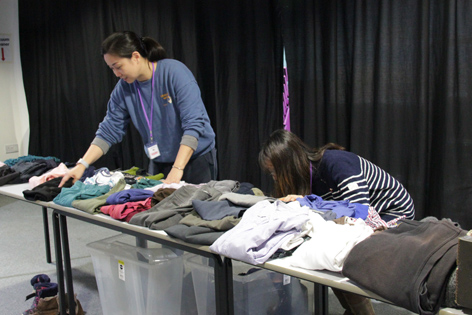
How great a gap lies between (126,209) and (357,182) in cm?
95

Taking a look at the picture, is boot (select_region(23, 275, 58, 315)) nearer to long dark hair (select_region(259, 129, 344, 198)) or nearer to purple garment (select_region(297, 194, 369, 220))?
long dark hair (select_region(259, 129, 344, 198))

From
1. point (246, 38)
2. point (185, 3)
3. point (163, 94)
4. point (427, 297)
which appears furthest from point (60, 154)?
point (427, 297)

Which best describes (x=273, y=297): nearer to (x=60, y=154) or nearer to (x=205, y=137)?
(x=205, y=137)

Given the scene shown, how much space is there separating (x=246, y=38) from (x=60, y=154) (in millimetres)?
2878

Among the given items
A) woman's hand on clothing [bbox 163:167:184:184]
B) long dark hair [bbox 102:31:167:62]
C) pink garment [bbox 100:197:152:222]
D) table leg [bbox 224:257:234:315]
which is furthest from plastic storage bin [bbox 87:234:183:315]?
long dark hair [bbox 102:31:167:62]

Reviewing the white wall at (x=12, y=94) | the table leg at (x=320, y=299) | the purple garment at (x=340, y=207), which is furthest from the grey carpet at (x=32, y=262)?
the white wall at (x=12, y=94)

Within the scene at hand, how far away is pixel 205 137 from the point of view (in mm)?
2387

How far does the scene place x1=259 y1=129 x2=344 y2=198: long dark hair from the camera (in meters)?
1.81

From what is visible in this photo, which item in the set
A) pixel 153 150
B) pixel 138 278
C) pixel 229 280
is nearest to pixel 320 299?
pixel 229 280

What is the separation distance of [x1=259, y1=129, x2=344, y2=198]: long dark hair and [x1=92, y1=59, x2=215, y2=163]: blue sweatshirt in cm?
54

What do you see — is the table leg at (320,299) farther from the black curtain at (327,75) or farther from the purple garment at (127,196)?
the black curtain at (327,75)

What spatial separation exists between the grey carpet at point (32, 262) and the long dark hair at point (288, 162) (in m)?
0.47

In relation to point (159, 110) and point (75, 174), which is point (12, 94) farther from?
point (159, 110)

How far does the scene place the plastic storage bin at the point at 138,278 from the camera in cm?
188
